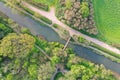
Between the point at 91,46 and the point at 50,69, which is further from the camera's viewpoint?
the point at 91,46

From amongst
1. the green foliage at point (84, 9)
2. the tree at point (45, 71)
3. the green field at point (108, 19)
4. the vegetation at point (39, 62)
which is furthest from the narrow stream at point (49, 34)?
the green foliage at point (84, 9)

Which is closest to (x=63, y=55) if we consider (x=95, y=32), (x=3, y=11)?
(x=95, y=32)

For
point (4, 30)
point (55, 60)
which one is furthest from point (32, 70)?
point (4, 30)

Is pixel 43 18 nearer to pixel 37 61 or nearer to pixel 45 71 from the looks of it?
pixel 37 61

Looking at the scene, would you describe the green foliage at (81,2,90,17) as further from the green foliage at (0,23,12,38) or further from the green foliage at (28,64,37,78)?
the green foliage at (0,23,12,38)

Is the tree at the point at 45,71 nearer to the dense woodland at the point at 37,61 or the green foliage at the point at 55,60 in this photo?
the dense woodland at the point at 37,61

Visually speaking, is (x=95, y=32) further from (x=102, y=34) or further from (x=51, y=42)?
(x=51, y=42)
